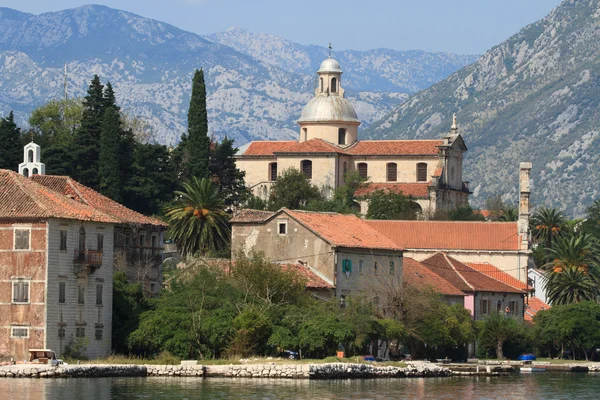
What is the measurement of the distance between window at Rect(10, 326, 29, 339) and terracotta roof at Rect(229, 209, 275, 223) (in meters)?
23.4

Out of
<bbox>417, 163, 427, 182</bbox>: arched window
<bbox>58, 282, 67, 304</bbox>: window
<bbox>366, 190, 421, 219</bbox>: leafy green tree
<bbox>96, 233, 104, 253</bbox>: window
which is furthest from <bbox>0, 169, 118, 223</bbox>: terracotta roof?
<bbox>417, 163, 427, 182</bbox>: arched window

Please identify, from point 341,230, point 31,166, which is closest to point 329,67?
point 341,230

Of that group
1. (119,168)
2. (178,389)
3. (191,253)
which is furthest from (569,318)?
(178,389)

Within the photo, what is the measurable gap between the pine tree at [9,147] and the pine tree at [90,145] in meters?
3.67

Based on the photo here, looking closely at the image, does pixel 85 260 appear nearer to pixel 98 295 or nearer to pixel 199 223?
pixel 98 295

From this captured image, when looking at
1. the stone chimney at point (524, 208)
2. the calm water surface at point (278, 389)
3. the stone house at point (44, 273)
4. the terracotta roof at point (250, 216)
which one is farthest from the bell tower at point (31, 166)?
the stone chimney at point (524, 208)

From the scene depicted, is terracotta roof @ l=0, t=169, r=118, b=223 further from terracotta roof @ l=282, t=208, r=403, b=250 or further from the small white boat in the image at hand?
the small white boat

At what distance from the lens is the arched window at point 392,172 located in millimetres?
142250

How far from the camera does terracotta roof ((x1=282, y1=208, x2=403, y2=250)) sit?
84.4m

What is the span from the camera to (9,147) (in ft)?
326

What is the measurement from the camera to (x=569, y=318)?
313ft

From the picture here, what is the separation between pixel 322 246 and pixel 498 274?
2902 centimetres

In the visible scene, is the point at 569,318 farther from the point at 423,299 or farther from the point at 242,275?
the point at 242,275

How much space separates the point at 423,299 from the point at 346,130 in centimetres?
6542
